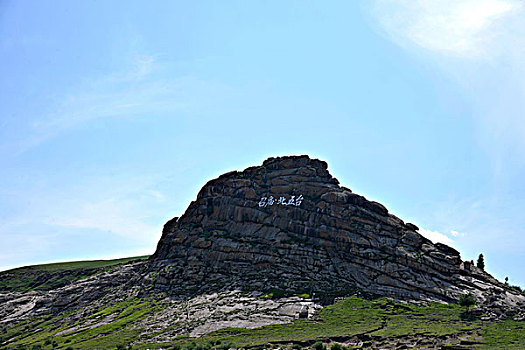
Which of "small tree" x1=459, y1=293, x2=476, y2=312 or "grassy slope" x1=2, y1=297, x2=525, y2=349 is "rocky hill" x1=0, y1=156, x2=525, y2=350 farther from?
"small tree" x1=459, y1=293, x2=476, y2=312

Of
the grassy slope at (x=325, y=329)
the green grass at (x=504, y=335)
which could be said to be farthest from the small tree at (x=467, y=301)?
the green grass at (x=504, y=335)

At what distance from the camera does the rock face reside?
446ft

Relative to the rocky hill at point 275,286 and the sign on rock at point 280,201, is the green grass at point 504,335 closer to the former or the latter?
the rocky hill at point 275,286

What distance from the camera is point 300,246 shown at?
15425 cm

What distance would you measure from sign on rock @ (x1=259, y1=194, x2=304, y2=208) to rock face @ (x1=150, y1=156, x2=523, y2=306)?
1.59ft

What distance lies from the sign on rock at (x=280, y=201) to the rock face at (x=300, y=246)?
1.59 feet

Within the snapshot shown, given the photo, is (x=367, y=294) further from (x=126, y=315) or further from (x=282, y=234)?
(x=126, y=315)

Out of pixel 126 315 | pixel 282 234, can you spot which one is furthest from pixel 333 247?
pixel 126 315

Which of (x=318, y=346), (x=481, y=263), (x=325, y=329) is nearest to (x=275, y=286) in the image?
(x=325, y=329)

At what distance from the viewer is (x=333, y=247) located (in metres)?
153

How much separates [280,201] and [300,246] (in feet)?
89.5

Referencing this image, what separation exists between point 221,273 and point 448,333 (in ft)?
288

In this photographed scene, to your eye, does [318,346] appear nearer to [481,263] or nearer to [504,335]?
[504,335]

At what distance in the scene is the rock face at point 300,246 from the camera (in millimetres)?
136000
